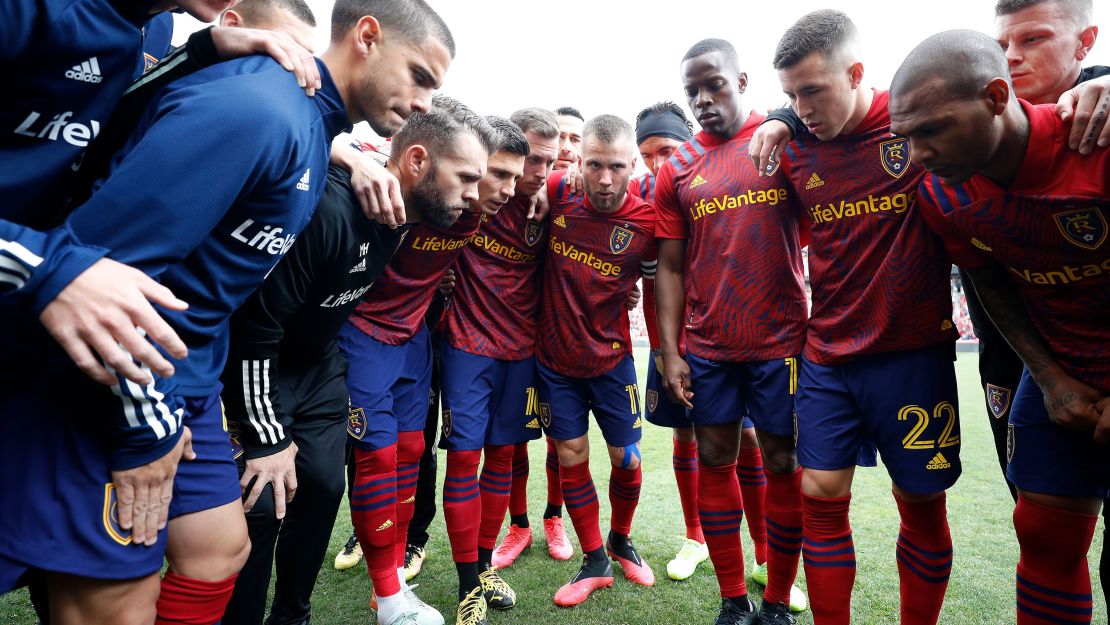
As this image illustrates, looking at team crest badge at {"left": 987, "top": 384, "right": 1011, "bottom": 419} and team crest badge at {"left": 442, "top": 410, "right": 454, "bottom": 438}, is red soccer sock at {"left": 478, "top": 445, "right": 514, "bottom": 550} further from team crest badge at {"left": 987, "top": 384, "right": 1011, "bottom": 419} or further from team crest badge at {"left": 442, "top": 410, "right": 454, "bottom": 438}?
team crest badge at {"left": 987, "top": 384, "right": 1011, "bottom": 419}

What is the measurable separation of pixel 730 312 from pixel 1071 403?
1170mm

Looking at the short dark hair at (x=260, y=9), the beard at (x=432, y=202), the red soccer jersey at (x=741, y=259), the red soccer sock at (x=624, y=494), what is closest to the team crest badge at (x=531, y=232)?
the beard at (x=432, y=202)

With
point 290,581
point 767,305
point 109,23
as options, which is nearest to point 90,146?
point 109,23

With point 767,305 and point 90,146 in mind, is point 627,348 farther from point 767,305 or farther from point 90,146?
point 90,146

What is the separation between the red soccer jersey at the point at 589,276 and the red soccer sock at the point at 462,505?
2.17 ft

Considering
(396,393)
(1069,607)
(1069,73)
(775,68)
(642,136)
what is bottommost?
(396,393)

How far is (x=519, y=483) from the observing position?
3689 millimetres

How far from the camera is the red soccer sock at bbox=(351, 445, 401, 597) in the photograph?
258cm

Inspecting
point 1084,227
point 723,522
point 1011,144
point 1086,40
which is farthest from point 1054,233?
point 723,522

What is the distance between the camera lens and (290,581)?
2.27 m

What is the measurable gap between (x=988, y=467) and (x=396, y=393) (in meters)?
5.14

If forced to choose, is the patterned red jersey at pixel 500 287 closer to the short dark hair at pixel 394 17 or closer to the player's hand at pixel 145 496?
the short dark hair at pixel 394 17

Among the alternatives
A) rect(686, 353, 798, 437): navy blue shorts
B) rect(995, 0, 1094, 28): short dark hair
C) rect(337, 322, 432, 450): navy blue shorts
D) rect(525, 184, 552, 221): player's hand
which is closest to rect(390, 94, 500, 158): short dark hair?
rect(525, 184, 552, 221): player's hand

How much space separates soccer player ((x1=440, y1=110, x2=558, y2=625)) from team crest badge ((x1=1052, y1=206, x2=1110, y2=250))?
2.00 m
